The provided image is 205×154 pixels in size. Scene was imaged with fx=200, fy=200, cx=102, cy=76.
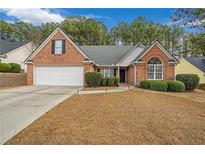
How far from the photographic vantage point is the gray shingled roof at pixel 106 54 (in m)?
25.4

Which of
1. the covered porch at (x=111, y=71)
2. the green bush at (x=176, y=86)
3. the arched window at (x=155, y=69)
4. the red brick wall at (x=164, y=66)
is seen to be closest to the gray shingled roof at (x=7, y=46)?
the covered porch at (x=111, y=71)

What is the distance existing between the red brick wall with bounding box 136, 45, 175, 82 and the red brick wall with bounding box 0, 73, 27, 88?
1218 centimetres

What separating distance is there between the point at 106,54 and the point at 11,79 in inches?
487

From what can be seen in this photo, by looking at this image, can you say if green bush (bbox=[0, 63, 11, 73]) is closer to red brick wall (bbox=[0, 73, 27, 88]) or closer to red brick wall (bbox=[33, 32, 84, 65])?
red brick wall (bbox=[0, 73, 27, 88])

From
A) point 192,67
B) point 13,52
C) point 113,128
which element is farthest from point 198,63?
point 113,128

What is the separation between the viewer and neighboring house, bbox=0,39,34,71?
27125mm

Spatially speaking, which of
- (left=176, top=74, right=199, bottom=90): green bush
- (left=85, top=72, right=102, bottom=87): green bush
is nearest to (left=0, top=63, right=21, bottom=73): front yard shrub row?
(left=85, top=72, right=102, bottom=87): green bush

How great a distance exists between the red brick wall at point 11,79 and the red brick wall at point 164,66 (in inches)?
480

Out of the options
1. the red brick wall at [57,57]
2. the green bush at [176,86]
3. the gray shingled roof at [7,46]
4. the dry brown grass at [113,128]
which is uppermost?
the gray shingled roof at [7,46]

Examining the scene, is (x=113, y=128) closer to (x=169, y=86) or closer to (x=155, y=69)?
(x=169, y=86)

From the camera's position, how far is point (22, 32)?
44688 mm

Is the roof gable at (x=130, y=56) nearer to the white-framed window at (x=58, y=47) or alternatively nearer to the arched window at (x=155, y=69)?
the arched window at (x=155, y=69)

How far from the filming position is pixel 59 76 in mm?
20969

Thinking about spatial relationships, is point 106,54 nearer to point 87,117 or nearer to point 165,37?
point 165,37
